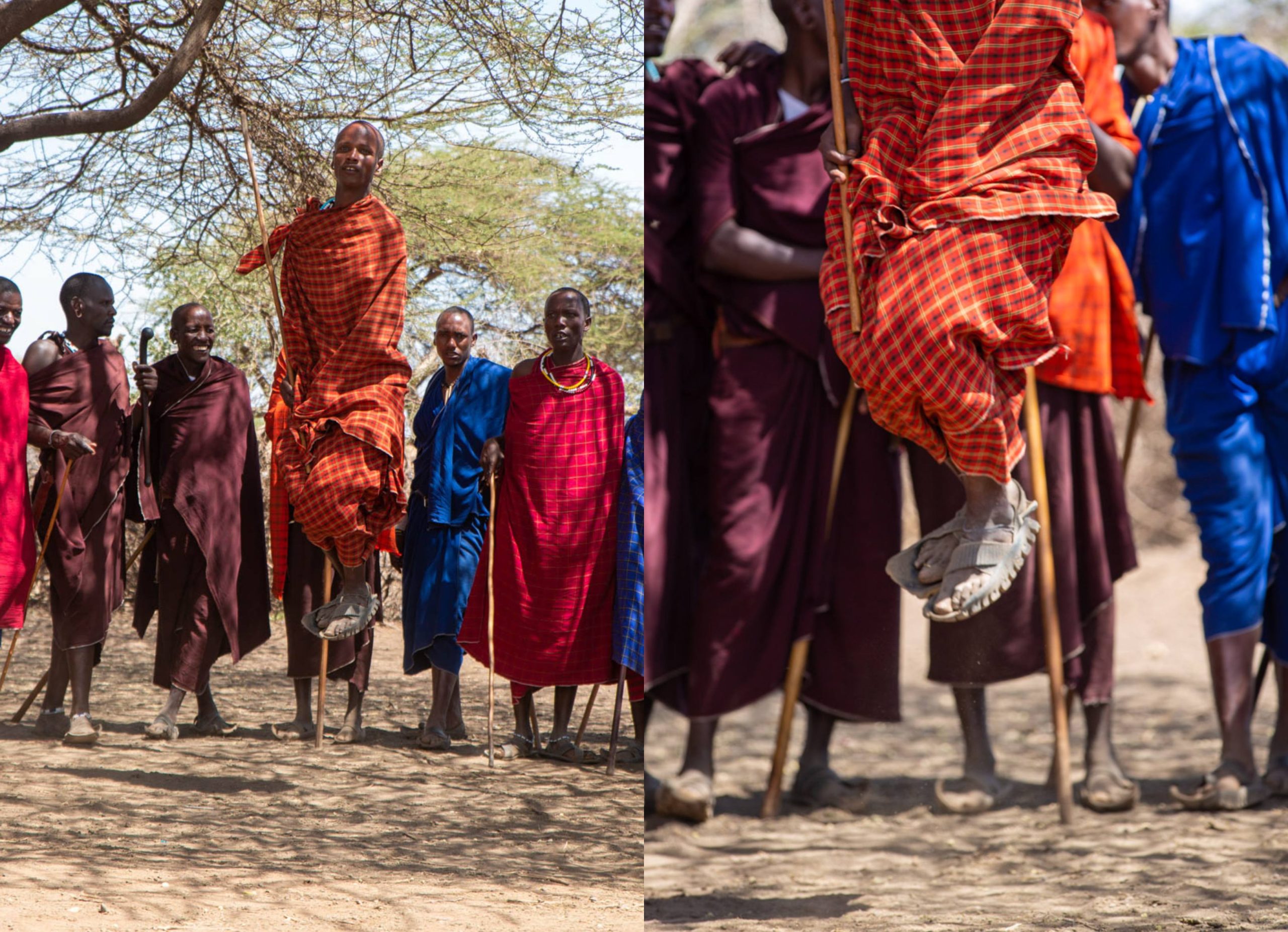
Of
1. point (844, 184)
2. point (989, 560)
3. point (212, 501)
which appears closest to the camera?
point (989, 560)

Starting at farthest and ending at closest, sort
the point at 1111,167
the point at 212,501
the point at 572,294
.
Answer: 1. the point at 1111,167
2. the point at 212,501
3. the point at 572,294

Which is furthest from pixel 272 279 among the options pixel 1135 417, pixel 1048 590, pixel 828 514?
pixel 1135 417

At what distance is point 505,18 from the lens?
333 cm

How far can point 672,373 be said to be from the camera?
3434mm

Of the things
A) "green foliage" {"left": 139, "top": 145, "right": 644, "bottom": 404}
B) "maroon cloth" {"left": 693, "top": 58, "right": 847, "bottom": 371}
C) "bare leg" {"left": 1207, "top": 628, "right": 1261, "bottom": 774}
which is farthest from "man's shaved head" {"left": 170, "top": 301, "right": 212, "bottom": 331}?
"bare leg" {"left": 1207, "top": 628, "right": 1261, "bottom": 774}

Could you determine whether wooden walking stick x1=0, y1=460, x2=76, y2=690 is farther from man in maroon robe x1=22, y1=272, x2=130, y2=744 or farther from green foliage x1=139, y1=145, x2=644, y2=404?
green foliage x1=139, y1=145, x2=644, y2=404

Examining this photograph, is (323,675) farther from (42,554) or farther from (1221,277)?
(1221,277)

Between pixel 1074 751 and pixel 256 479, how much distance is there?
2.90 m

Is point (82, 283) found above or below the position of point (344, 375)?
above

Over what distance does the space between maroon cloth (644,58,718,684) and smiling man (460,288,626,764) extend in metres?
0.11

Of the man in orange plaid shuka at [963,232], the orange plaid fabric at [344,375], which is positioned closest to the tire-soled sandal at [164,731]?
the orange plaid fabric at [344,375]

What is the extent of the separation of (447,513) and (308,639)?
460 millimetres

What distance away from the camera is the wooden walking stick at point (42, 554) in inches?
132

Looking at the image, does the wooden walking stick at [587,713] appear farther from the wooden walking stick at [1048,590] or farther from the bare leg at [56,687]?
the bare leg at [56,687]
